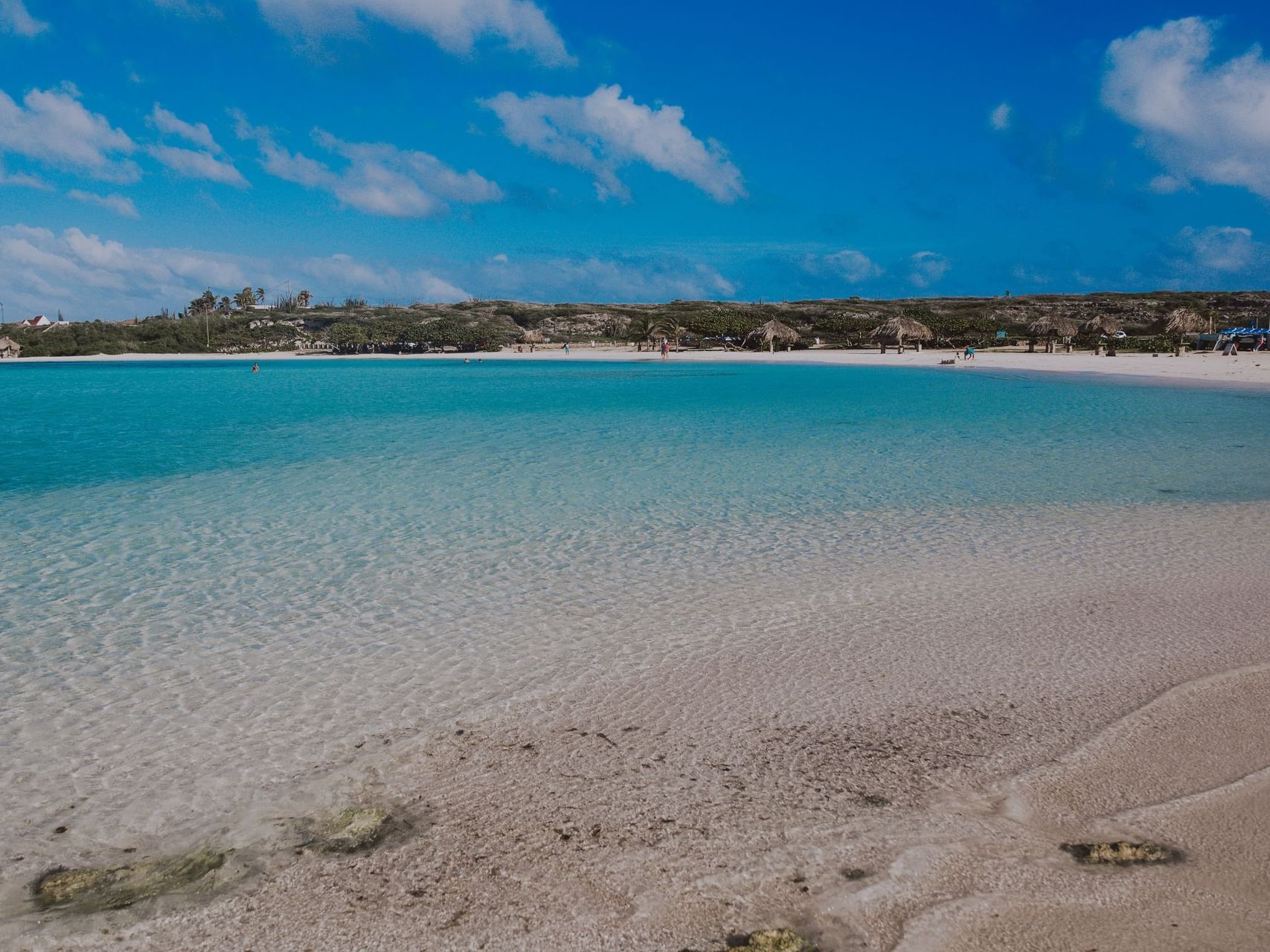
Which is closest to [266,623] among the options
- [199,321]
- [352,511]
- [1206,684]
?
[352,511]

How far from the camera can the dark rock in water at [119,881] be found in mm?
2469

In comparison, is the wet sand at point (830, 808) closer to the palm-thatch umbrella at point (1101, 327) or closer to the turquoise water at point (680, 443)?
the turquoise water at point (680, 443)

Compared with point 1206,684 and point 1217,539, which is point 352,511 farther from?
point 1217,539

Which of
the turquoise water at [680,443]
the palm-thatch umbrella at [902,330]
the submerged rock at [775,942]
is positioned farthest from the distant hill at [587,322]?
the submerged rock at [775,942]

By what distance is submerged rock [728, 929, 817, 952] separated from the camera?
7.00 ft

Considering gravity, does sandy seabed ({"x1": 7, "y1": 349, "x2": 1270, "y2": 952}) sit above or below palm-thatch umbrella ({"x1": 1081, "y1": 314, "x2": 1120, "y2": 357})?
below

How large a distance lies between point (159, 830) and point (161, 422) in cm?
1735

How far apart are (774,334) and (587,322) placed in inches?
1419

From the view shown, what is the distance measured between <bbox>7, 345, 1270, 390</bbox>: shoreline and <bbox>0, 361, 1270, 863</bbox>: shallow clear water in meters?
12.9

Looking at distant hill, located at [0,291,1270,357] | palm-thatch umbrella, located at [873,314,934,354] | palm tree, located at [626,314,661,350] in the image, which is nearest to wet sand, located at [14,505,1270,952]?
palm-thatch umbrella, located at [873,314,934,354]

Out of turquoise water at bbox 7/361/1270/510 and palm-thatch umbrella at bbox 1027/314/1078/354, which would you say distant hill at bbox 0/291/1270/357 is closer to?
palm-thatch umbrella at bbox 1027/314/1078/354

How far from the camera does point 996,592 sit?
537cm

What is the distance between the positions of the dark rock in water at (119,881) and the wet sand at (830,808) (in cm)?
10

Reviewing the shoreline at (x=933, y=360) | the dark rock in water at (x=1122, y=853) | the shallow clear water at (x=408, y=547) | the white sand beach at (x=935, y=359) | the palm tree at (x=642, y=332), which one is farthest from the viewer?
the palm tree at (x=642, y=332)
